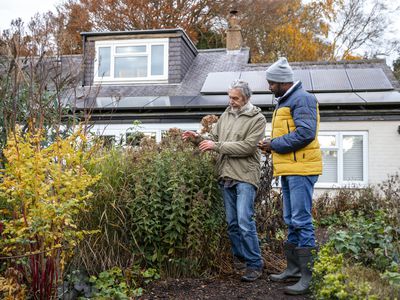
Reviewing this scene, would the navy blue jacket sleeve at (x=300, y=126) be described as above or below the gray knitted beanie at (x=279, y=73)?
below

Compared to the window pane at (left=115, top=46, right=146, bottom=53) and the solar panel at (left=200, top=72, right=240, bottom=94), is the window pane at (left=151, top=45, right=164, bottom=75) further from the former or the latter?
the solar panel at (left=200, top=72, right=240, bottom=94)

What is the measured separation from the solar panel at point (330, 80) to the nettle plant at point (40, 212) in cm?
943

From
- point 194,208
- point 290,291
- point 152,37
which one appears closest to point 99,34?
point 152,37

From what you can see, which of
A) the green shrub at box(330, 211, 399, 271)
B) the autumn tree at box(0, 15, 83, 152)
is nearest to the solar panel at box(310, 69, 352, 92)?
the green shrub at box(330, 211, 399, 271)

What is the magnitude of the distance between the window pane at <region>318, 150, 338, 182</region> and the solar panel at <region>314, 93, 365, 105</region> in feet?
4.28

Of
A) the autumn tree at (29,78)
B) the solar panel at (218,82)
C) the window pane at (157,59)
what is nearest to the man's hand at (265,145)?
the autumn tree at (29,78)

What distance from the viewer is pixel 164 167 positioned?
450 cm

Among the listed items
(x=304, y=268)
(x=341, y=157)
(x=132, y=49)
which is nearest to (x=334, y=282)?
(x=304, y=268)

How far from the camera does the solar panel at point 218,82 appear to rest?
1231 centimetres

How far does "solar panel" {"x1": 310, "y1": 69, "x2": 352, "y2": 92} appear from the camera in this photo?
11.9 meters

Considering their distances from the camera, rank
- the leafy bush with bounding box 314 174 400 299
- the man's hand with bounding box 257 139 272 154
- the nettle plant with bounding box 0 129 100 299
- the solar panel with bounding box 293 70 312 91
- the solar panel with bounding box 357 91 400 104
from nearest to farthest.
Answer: the leafy bush with bounding box 314 174 400 299 → the nettle plant with bounding box 0 129 100 299 → the man's hand with bounding box 257 139 272 154 → the solar panel with bounding box 357 91 400 104 → the solar panel with bounding box 293 70 312 91

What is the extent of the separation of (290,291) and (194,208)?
1.12m

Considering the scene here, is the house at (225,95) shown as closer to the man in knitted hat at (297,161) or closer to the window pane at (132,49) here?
the window pane at (132,49)

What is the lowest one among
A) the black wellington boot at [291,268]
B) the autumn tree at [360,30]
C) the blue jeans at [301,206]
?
the black wellington boot at [291,268]
